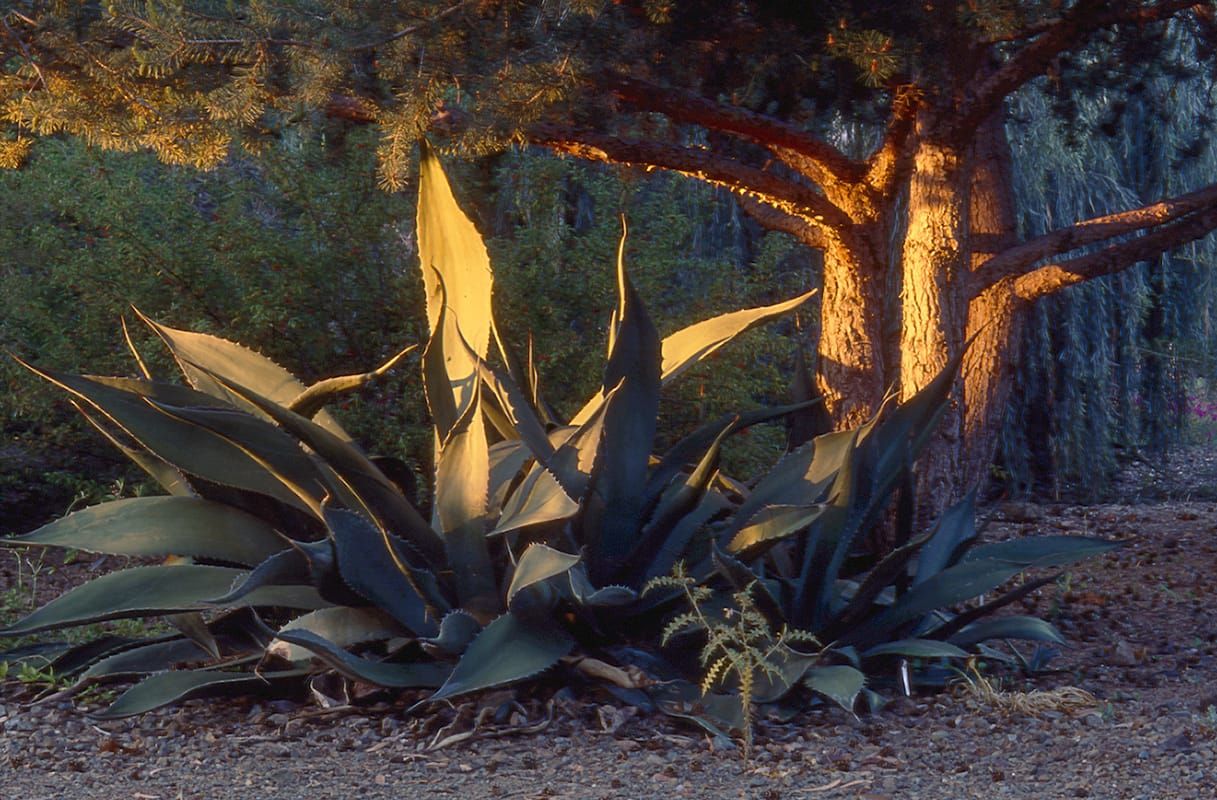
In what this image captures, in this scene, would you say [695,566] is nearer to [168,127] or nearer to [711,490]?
[711,490]

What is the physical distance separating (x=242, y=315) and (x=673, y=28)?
2.76 m

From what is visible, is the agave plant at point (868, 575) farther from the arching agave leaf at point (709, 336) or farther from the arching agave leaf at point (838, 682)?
the arching agave leaf at point (709, 336)

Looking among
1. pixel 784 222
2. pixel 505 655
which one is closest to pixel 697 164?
pixel 784 222

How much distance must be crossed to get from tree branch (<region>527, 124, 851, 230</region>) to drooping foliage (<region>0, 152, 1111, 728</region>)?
3.34ft

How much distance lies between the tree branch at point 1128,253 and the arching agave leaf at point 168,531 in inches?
137

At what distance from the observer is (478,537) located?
3691 millimetres

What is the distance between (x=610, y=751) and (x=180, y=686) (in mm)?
1167

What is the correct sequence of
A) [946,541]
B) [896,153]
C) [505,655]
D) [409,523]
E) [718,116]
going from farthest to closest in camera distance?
[896,153]
[718,116]
[946,541]
[409,523]
[505,655]

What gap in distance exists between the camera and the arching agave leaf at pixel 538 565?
3258 mm

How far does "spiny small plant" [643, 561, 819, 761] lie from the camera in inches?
131

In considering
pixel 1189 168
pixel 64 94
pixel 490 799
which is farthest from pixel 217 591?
pixel 1189 168

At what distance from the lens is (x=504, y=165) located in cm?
769

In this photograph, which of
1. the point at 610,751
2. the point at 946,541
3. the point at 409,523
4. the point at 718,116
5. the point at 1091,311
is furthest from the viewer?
the point at 1091,311

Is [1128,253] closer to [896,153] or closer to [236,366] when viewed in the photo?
[896,153]
